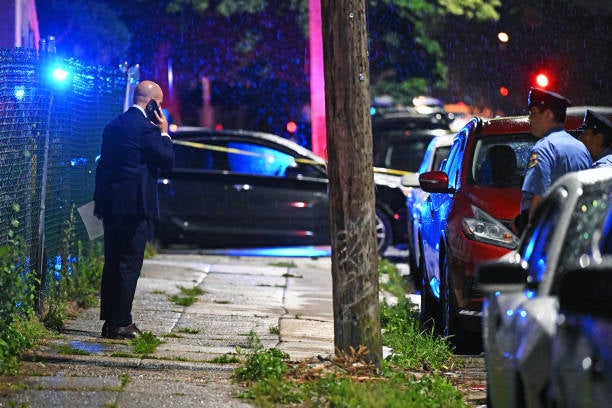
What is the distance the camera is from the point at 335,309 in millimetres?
8070

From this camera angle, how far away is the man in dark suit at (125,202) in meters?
9.12

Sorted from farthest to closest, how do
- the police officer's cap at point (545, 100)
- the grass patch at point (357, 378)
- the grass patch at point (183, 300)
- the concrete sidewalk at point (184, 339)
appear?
the grass patch at point (183, 300), the police officer's cap at point (545, 100), the concrete sidewalk at point (184, 339), the grass patch at point (357, 378)

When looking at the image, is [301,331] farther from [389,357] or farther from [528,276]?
[528,276]

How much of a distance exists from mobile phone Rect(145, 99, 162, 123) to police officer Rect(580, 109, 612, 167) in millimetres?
3030

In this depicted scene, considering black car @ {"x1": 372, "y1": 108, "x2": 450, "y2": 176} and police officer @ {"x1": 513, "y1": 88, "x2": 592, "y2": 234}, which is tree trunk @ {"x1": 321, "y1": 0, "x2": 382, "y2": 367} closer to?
police officer @ {"x1": 513, "y1": 88, "x2": 592, "y2": 234}

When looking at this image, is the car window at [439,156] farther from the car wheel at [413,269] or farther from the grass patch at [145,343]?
the grass patch at [145,343]

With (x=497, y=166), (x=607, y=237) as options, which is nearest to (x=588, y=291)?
(x=607, y=237)

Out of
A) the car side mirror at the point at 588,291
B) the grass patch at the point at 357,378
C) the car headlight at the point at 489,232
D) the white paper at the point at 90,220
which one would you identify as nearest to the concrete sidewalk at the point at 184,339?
the grass patch at the point at 357,378

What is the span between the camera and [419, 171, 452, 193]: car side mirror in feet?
32.1

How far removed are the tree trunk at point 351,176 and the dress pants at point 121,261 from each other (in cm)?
176

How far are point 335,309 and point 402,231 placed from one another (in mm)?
8905

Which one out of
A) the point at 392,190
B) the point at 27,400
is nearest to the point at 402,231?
the point at 392,190

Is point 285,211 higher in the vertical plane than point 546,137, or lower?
lower

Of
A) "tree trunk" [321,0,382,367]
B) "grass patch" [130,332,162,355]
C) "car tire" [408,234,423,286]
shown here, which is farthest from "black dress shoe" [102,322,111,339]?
"car tire" [408,234,423,286]
